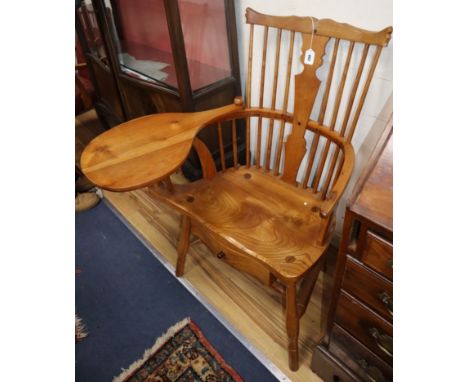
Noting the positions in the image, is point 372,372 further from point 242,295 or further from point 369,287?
point 242,295

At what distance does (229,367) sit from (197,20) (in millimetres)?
1495

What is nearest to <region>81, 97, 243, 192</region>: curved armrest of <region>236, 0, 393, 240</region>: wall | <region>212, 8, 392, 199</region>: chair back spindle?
<region>212, 8, 392, 199</region>: chair back spindle

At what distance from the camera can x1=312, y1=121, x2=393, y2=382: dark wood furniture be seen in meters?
0.63

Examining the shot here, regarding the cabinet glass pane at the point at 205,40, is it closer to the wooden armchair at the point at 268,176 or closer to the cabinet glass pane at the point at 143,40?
the cabinet glass pane at the point at 143,40

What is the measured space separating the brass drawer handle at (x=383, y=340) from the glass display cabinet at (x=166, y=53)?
123cm

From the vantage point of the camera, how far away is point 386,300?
28.8 inches

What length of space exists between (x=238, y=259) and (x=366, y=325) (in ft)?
1.51

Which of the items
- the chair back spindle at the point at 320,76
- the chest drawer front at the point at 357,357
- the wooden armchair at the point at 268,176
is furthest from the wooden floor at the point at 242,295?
the chair back spindle at the point at 320,76

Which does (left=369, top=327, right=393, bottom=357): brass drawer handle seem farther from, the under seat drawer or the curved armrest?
the curved armrest

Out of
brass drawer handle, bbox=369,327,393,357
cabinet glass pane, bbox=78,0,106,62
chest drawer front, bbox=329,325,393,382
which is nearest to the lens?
brass drawer handle, bbox=369,327,393,357

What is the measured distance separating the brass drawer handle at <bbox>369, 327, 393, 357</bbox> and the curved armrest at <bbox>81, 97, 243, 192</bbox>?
720mm

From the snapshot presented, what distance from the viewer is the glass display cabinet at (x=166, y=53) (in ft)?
4.73

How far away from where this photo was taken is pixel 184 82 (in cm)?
151
